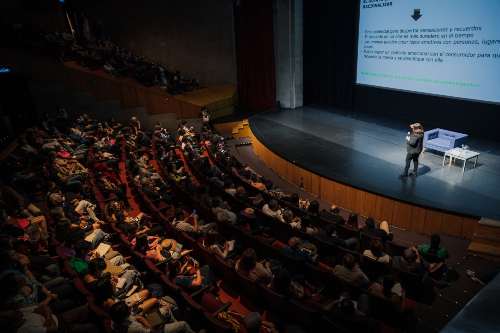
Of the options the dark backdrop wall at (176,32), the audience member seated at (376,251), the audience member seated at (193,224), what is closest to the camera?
the audience member seated at (376,251)

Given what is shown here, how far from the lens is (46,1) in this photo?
12766mm

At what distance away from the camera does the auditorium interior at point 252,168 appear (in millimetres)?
3621

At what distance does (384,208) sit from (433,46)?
4030 mm

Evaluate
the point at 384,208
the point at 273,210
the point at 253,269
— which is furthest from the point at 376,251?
the point at 384,208

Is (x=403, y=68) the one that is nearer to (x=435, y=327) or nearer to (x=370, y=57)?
(x=370, y=57)

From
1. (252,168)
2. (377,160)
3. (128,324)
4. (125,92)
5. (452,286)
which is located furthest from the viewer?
(125,92)

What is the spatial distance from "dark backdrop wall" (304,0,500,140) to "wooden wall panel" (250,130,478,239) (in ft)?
11.3

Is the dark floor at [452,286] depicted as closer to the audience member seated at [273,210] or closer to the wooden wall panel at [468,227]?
the wooden wall panel at [468,227]

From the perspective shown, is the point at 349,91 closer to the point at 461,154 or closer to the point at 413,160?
the point at 461,154

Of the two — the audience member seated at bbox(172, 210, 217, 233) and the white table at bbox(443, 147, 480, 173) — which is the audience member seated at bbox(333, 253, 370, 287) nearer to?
the audience member seated at bbox(172, 210, 217, 233)

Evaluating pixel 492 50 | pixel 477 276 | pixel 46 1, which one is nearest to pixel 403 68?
pixel 492 50

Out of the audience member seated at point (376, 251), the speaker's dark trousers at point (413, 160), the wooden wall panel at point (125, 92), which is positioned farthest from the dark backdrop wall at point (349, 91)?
the audience member seated at point (376, 251)

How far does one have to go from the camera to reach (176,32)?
522 inches

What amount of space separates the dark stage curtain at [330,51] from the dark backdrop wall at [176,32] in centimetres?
320
